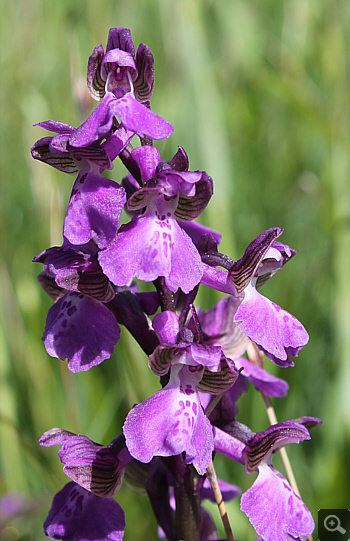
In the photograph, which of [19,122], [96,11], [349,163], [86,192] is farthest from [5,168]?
[86,192]

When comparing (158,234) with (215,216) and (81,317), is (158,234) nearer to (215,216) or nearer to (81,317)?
(81,317)

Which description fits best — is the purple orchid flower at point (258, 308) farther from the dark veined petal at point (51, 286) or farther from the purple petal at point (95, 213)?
the dark veined petal at point (51, 286)

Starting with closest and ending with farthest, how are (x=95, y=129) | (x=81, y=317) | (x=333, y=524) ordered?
1. (x=95, y=129)
2. (x=81, y=317)
3. (x=333, y=524)

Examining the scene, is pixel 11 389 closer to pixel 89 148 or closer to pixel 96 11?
pixel 89 148

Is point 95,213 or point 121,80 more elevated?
point 121,80

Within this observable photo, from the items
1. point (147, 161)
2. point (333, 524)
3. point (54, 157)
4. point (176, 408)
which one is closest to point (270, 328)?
point (176, 408)

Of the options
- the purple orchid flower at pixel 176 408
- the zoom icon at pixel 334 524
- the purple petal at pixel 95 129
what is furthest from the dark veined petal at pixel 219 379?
the zoom icon at pixel 334 524

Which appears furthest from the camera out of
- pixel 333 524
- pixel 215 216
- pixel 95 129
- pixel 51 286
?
pixel 215 216
